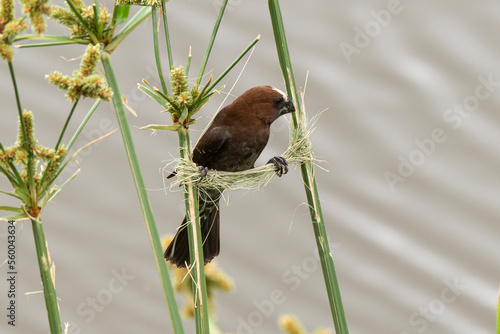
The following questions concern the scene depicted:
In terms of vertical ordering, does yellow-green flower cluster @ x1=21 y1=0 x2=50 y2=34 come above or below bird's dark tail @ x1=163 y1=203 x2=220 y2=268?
above

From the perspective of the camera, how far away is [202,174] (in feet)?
4.70

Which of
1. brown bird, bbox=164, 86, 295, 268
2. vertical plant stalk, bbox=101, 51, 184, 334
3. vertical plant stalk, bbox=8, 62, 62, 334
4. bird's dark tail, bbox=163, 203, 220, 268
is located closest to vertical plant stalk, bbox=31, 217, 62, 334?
vertical plant stalk, bbox=8, 62, 62, 334

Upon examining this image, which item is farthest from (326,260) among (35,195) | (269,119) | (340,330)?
(269,119)

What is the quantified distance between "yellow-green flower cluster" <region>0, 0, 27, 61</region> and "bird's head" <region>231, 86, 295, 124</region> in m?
1.05

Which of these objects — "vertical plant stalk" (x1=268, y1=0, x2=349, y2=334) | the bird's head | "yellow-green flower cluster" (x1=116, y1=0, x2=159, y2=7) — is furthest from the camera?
the bird's head

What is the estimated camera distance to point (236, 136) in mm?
1883

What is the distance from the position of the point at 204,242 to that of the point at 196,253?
0.66m

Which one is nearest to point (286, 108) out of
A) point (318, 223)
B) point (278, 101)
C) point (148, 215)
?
point (278, 101)

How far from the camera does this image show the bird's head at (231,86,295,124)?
1832mm

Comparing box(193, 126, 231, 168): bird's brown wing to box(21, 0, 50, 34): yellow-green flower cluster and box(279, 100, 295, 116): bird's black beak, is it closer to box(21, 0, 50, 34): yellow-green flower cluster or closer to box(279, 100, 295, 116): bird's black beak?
box(279, 100, 295, 116): bird's black beak

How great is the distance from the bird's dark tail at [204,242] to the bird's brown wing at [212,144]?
15cm

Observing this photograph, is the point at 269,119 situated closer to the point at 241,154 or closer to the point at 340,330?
the point at 241,154

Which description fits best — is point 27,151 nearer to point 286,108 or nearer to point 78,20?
point 78,20

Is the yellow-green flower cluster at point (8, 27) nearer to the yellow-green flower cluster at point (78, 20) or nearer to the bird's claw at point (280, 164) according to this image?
the yellow-green flower cluster at point (78, 20)
